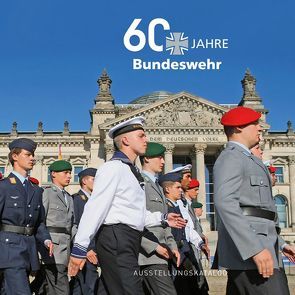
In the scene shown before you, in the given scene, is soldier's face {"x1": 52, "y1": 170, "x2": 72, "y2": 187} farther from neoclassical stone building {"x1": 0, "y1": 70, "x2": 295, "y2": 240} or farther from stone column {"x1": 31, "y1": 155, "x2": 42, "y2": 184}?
stone column {"x1": 31, "y1": 155, "x2": 42, "y2": 184}

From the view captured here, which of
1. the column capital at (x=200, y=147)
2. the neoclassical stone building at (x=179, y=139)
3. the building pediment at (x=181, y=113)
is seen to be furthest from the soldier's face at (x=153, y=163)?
the building pediment at (x=181, y=113)

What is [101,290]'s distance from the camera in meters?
4.91

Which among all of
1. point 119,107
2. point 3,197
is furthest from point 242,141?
point 119,107

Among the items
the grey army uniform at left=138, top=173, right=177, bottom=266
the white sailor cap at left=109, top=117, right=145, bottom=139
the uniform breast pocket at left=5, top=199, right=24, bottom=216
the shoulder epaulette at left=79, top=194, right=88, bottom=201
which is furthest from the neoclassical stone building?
the white sailor cap at left=109, top=117, right=145, bottom=139

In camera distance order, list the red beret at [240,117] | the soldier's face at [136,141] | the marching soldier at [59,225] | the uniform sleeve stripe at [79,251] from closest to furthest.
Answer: the uniform sleeve stripe at [79,251] < the red beret at [240,117] < the soldier's face at [136,141] < the marching soldier at [59,225]

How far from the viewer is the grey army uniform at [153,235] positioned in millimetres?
6617

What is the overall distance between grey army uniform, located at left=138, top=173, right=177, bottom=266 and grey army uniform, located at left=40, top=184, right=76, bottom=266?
2.30m

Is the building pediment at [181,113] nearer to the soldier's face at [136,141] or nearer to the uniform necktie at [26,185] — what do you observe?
the uniform necktie at [26,185]

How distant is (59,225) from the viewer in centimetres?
902

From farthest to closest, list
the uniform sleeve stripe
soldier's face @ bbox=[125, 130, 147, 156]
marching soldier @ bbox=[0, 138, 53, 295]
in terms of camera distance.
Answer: marching soldier @ bbox=[0, 138, 53, 295]
soldier's face @ bbox=[125, 130, 147, 156]
the uniform sleeve stripe

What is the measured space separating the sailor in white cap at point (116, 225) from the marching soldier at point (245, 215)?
82 centimetres

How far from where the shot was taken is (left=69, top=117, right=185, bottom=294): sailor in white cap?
182 inches

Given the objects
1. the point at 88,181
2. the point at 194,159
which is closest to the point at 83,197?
the point at 88,181

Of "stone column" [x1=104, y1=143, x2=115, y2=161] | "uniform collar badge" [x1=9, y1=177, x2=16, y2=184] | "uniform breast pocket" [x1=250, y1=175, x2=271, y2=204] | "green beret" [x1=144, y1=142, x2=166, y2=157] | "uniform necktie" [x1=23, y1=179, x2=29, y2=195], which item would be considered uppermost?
"stone column" [x1=104, y1=143, x2=115, y2=161]
